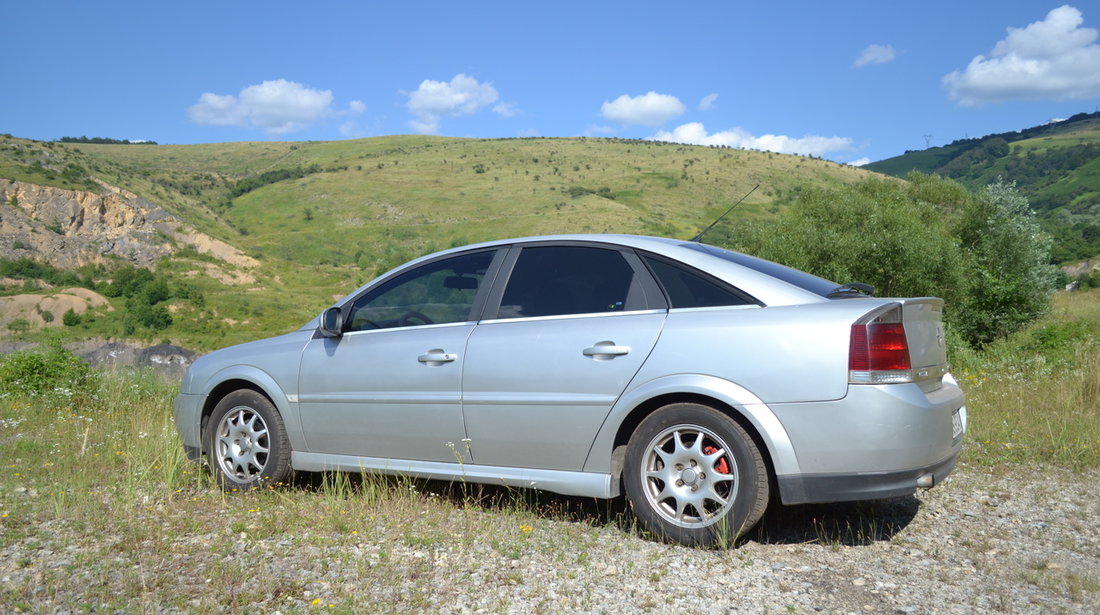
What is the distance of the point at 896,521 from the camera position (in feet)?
14.9

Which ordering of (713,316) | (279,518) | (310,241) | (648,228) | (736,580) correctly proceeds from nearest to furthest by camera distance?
1. (736,580)
2. (713,316)
3. (279,518)
4. (648,228)
5. (310,241)

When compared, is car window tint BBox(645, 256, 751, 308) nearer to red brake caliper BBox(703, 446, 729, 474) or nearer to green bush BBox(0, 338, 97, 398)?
red brake caliper BBox(703, 446, 729, 474)

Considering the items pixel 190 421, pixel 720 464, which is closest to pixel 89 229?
pixel 190 421

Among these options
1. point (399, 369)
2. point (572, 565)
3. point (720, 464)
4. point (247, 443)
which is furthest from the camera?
point (247, 443)

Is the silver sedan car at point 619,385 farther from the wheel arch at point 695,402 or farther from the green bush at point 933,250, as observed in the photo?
the green bush at point 933,250

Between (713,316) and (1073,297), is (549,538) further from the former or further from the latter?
(1073,297)

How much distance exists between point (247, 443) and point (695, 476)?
3096 mm

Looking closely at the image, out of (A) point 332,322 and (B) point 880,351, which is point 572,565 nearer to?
(B) point 880,351

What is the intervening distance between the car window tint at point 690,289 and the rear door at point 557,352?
0.24 ft

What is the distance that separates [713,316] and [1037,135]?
7226 inches

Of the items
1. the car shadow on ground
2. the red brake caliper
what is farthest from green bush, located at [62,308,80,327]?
the red brake caliper

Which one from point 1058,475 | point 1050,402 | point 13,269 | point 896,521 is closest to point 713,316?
point 896,521

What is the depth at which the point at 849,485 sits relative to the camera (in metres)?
3.68

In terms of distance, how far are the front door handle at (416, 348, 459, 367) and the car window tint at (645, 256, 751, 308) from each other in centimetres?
125
